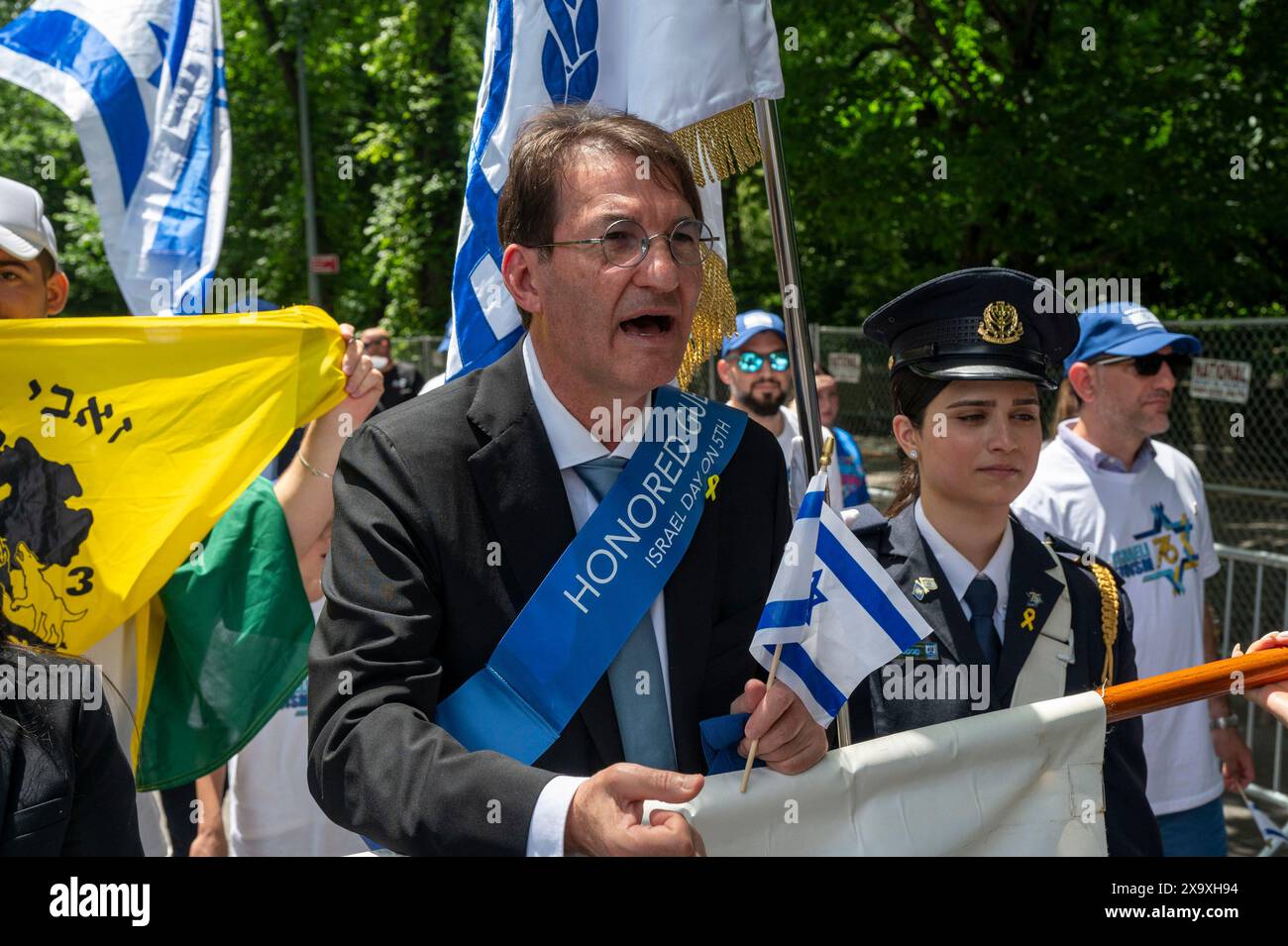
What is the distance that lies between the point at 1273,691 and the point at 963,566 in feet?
2.10

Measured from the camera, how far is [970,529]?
9.44 feet

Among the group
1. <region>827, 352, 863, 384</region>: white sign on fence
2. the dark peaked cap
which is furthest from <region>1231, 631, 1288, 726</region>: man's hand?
<region>827, 352, 863, 384</region>: white sign on fence

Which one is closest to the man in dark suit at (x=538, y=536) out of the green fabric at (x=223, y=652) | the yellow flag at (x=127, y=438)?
the yellow flag at (x=127, y=438)

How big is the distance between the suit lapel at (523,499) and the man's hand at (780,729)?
0.69ft

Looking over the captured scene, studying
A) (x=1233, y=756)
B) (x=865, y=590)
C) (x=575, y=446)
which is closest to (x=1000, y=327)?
(x=865, y=590)

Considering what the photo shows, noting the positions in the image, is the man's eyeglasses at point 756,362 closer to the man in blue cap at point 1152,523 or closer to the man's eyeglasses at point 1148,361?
the man in blue cap at point 1152,523

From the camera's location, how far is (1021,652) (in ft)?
8.81

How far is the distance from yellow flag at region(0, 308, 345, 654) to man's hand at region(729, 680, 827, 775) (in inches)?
62.6

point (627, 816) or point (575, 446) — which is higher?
point (575, 446)

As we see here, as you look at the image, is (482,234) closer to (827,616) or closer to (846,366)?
(827,616)
